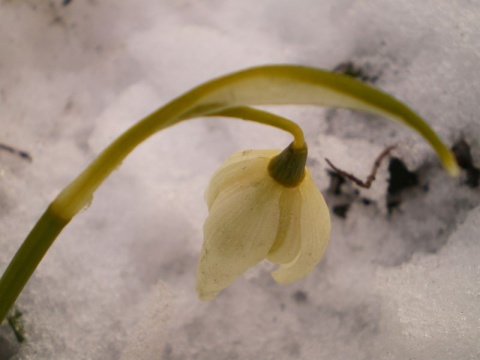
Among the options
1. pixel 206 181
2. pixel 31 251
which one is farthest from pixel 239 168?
pixel 206 181

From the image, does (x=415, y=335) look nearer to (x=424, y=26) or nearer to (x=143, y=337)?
(x=143, y=337)

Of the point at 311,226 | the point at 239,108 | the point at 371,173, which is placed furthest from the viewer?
the point at 371,173

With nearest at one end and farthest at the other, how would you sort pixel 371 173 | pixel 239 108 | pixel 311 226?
pixel 239 108, pixel 311 226, pixel 371 173

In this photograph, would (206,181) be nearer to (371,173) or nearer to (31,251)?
(371,173)

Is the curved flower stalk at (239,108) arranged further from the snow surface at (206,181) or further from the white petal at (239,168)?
the snow surface at (206,181)

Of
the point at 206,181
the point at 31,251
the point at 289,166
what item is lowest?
the point at 206,181

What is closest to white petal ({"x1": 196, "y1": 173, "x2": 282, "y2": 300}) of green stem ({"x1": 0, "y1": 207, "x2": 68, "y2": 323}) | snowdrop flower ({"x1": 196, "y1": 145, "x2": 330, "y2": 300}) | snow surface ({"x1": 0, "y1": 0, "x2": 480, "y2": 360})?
snowdrop flower ({"x1": 196, "y1": 145, "x2": 330, "y2": 300})

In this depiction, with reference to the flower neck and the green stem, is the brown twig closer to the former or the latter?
the flower neck

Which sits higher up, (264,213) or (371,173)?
(264,213)

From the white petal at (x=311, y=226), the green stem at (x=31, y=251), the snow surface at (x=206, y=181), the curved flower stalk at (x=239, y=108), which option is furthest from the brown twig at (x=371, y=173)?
the green stem at (x=31, y=251)
